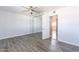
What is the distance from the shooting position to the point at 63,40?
3.15 metres

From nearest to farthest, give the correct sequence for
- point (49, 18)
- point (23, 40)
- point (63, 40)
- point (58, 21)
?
point (23, 40) < point (63, 40) < point (58, 21) < point (49, 18)

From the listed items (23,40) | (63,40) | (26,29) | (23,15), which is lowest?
(63,40)

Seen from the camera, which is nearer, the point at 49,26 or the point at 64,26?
the point at 64,26

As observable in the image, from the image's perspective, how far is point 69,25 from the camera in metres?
3.08

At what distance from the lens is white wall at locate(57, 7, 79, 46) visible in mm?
2767

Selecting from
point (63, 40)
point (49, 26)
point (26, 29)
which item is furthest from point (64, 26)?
point (26, 29)

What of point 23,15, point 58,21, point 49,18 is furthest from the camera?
point 49,18

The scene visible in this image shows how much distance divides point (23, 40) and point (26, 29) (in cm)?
50

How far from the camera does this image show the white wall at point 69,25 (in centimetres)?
277

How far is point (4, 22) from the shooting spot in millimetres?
3334
